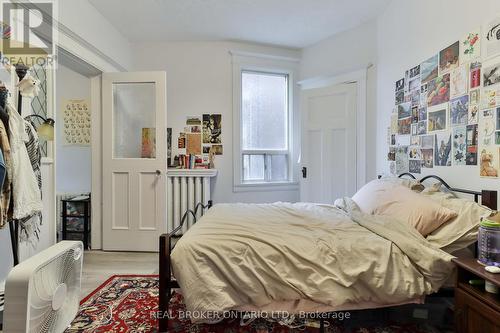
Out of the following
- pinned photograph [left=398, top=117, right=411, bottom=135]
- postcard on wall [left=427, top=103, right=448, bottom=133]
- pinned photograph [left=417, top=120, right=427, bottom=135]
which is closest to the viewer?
postcard on wall [left=427, top=103, right=448, bottom=133]

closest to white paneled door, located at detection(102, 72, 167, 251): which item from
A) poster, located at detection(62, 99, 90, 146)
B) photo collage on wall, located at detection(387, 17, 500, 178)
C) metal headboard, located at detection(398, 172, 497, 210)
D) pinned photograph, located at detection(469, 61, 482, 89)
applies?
poster, located at detection(62, 99, 90, 146)

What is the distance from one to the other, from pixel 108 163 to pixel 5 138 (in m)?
1.98

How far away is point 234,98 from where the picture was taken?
410 cm

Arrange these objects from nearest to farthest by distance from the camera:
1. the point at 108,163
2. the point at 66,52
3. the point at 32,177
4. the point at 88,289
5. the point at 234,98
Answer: the point at 32,177
the point at 88,289
the point at 66,52
the point at 108,163
the point at 234,98

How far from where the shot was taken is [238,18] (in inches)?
134

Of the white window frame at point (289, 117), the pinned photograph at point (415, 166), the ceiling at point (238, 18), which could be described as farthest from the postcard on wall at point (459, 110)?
the white window frame at point (289, 117)

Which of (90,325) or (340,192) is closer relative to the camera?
(90,325)

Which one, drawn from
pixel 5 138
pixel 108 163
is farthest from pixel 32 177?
pixel 108 163

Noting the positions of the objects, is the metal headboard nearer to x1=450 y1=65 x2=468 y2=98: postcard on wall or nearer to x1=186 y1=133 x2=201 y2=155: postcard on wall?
x1=450 y1=65 x2=468 y2=98: postcard on wall

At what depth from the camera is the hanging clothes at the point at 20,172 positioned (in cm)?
172

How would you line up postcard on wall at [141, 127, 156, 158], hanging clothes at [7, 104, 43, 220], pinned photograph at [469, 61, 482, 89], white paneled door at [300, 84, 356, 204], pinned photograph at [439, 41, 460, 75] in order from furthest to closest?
white paneled door at [300, 84, 356, 204] → postcard on wall at [141, 127, 156, 158] → pinned photograph at [439, 41, 460, 75] → pinned photograph at [469, 61, 482, 89] → hanging clothes at [7, 104, 43, 220]

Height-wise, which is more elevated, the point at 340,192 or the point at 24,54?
the point at 24,54

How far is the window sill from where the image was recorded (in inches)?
164

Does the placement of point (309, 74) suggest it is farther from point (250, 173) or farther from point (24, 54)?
point (24, 54)
